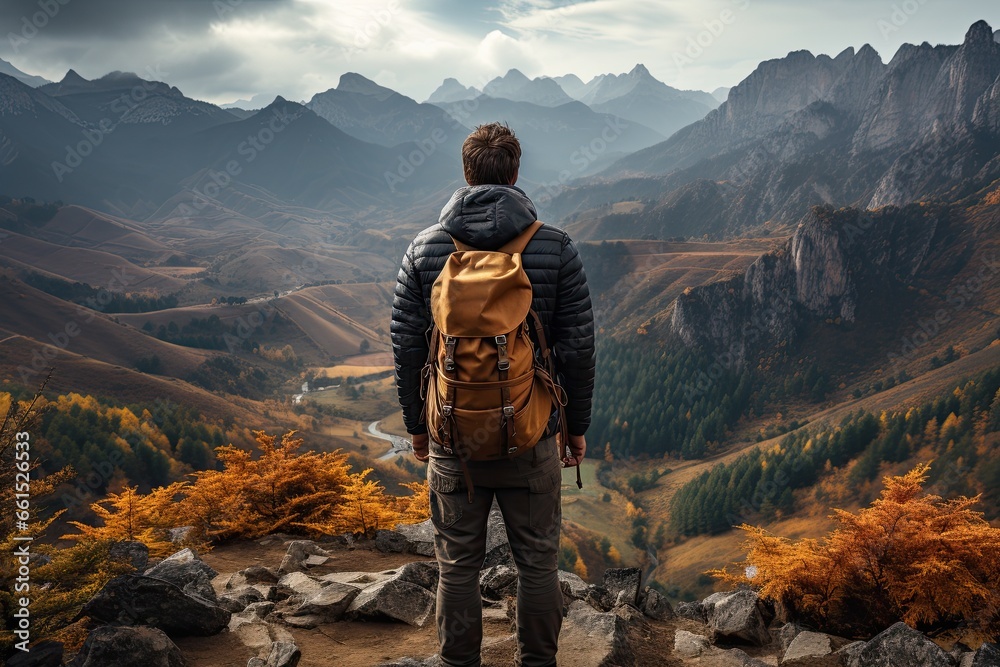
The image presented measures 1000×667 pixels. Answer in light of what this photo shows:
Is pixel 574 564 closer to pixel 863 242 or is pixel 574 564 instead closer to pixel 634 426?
pixel 634 426

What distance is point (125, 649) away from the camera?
5.71 m

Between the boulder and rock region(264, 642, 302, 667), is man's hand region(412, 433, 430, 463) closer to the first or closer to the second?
rock region(264, 642, 302, 667)

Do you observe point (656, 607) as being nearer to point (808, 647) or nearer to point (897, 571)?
point (808, 647)

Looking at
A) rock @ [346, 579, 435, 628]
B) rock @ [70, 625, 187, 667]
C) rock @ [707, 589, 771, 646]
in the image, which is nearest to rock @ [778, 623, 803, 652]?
rock @ [707, 589, 771, 646]

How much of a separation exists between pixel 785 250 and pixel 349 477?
202358 millimetres

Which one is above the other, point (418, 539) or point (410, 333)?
point (410, 333)

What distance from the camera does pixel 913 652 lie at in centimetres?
706

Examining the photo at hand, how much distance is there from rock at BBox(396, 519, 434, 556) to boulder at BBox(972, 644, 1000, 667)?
30.5ft

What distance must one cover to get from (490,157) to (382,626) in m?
7.16

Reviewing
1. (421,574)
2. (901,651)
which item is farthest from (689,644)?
(421,574)

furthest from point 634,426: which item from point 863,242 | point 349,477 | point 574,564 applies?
point 349,477

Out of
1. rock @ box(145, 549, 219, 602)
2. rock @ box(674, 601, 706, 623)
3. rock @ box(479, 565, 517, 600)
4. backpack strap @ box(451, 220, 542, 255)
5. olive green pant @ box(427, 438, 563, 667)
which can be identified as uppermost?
backpack strap @ box(451, 220, 542, 255)

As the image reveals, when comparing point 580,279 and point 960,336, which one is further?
point 960,336

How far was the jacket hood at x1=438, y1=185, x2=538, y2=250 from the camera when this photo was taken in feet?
14.5
